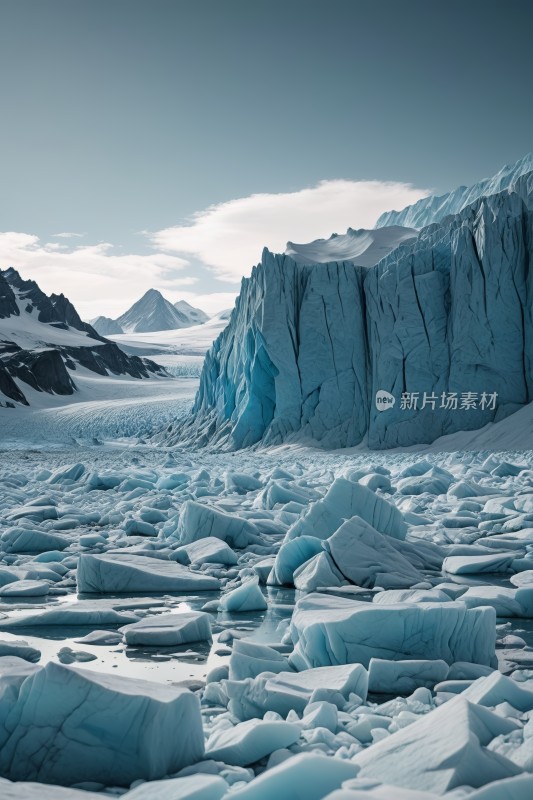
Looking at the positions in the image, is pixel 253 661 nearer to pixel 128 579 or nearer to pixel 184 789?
pixel 184 789

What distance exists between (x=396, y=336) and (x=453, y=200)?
20180mm

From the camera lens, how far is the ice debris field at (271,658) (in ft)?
5.49

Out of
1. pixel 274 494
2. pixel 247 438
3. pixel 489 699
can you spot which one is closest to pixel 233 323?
pixel 247 438

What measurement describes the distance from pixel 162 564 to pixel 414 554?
1689mm

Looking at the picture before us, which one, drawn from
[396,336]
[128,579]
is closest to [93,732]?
[128,579]

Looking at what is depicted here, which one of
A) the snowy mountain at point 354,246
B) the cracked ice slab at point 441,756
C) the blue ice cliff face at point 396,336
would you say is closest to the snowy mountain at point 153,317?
the snowy mountain at point 354,246

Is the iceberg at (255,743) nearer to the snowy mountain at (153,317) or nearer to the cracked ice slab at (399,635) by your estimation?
the cracked ice slab at (399,635)

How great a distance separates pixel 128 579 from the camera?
438 centimetres

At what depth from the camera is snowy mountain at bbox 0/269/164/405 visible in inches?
1897

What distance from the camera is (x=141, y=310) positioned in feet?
605

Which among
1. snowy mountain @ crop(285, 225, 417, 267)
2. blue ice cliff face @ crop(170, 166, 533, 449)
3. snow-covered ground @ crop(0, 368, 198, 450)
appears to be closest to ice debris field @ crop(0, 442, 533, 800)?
blue ice cliff face @ crop(170, 166, 533, 449)

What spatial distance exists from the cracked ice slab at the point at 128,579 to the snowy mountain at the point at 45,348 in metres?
39.6

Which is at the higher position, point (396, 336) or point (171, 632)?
point (396, 336)

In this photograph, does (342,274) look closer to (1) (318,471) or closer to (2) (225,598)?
(1) (318,471)
